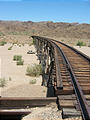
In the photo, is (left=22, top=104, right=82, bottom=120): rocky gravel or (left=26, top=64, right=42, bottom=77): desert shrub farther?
(left=26, top=64, right=42, bottom=77): desert shrub

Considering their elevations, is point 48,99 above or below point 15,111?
above

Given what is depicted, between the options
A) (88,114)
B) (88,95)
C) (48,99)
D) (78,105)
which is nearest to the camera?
(88,114)

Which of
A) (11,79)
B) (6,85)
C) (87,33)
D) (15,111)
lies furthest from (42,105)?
(87,33)

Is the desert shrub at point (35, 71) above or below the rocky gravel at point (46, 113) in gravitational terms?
below

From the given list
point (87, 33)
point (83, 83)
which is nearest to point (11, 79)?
point (83, 83)

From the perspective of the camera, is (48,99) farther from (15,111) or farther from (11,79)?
(11,79)

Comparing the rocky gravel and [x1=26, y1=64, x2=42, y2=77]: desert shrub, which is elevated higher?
the rocky gravel

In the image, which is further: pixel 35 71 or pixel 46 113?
pixel 35 71

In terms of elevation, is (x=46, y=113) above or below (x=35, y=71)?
above

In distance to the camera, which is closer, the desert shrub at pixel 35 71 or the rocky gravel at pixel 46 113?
the rocky gravel at pixel 46 113

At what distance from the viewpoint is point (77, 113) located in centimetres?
431

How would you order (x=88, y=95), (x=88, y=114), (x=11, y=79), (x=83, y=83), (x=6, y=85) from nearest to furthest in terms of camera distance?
(x=88, y=114)
(x=88, y=95)
(x=83, y=83)
(x=6, y=85)
(x=11, y=79)

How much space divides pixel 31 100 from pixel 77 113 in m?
1.30

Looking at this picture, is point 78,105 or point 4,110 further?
point 4,110
